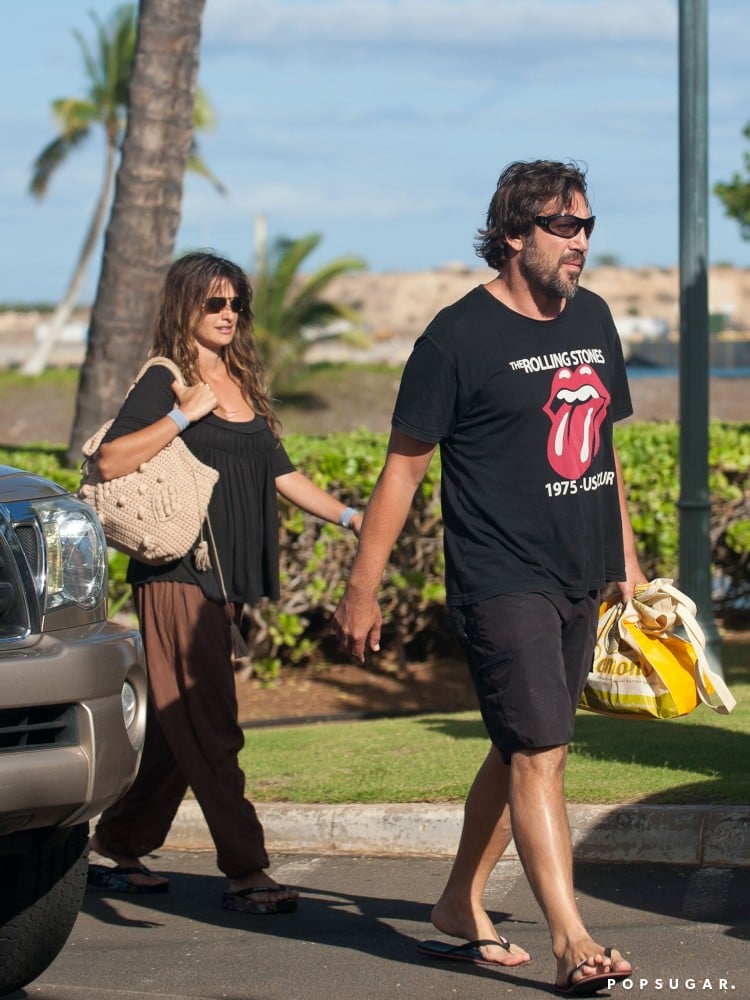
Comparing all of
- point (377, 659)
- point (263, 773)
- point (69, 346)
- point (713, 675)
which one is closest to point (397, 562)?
point (377, 659)

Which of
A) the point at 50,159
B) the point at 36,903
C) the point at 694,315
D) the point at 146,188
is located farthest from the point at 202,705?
the point at 50,159

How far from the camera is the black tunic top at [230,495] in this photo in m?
5.14

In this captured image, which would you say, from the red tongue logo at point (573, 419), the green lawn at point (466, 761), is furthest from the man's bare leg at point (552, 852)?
the green lawn at point (466, 761)

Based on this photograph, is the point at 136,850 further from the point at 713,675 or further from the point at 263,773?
the point at 713,675

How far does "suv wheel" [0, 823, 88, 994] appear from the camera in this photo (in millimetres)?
4121

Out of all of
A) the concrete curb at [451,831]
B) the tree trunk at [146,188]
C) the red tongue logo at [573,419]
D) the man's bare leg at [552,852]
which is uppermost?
the tree trunk at [146,188]

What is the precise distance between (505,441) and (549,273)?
1.55 ft

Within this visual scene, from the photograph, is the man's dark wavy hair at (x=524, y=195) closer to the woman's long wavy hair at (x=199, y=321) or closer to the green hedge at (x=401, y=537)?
the woman's long wavy hair at (x=199, y=321)

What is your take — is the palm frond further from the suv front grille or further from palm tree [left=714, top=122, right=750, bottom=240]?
the suv front grille

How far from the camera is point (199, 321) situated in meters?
5.28

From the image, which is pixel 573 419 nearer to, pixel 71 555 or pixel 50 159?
pixel 71 555

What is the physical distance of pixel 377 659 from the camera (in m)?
11.1

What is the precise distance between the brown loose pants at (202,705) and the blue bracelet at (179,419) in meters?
0.52

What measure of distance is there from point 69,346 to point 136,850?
80.4 m
